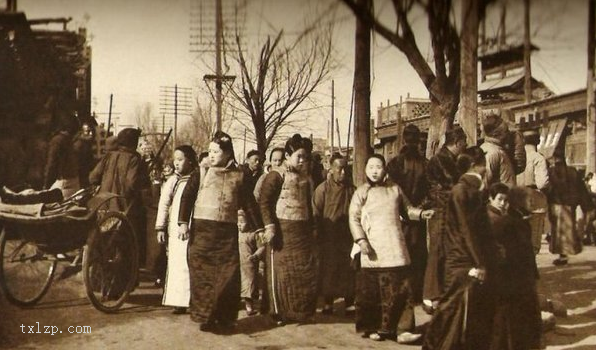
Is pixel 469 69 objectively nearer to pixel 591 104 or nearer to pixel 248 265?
pixel 248 265

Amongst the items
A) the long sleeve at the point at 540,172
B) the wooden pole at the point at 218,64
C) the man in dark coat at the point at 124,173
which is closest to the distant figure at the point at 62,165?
the man in dark coat at the point at 124,173

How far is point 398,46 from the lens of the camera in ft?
18.4

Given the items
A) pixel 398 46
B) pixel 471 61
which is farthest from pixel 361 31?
pixel 471 61

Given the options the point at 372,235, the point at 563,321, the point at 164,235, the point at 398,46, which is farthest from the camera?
the point at 398,46

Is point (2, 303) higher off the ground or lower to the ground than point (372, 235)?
lower

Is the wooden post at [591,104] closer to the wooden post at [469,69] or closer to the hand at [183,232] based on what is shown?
the wooden post at [469,69]

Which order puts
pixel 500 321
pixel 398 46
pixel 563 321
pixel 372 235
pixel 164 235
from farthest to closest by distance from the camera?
pixel 398 46 → pixel 164 235 → pixel 563 321 → pixel 372 235 → pixel 500 321

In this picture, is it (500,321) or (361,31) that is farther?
(361,31)

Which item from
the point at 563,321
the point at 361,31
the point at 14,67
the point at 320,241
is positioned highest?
the point at 361,31

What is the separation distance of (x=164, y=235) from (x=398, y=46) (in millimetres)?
2629

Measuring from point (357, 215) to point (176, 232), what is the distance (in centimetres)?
161

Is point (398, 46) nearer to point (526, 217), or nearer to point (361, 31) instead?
point (361, 31)

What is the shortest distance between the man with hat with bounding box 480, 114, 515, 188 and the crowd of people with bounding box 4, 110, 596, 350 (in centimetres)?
1

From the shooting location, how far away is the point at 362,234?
14.1 ft
